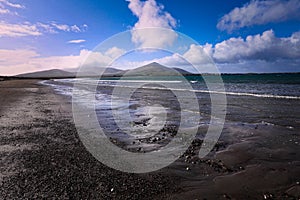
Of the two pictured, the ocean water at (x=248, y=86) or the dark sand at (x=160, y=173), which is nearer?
the dark sand at (x=160, y=173)

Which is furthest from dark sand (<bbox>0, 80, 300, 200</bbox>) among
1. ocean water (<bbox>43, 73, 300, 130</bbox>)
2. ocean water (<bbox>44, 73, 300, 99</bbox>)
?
ocean water (<bbox>44, 73, 300, 99</bbox>)

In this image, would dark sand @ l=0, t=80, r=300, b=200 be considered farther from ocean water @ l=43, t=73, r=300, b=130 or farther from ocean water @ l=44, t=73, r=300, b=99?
ocean water @ l=44, t=73, r=300, b=99

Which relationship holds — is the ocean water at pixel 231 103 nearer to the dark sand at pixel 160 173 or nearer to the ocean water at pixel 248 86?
the ocean water at pixel 248 86

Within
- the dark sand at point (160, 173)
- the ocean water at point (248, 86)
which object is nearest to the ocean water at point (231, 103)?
the ocean water at point (248, 86)

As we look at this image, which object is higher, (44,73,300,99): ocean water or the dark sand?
the dark sand

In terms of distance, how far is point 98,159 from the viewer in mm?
7090

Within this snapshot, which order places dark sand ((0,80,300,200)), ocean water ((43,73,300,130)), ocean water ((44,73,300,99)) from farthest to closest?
ocean water ((44,73,300,99)) → ocean water ((43,73,300,130)) → dark sand ((0,80,300,200))

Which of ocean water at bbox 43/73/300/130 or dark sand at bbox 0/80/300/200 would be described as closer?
Answer: dark sand at bbox 0/80/300/200

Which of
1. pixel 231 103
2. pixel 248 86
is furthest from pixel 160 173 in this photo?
pixel 248 86

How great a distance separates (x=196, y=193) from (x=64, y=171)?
11.3 ft

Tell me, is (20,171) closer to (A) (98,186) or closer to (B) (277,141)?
(A) (98,186)

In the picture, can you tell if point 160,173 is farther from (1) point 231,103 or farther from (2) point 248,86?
(2) point 248,86

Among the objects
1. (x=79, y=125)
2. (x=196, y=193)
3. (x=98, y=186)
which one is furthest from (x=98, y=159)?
(x=79, y=125)

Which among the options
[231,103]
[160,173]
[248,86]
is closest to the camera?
[160,173]
